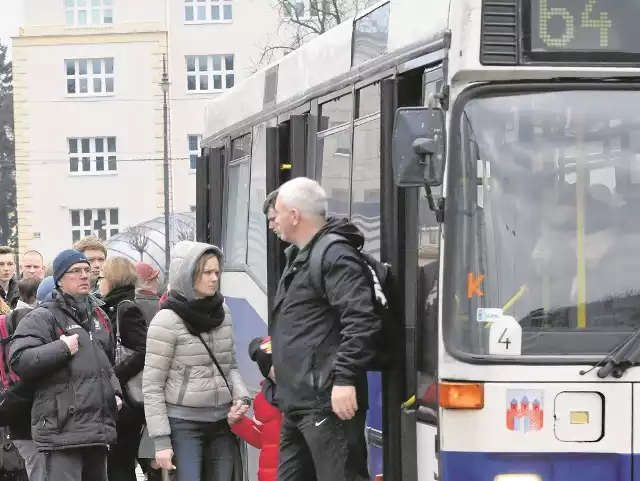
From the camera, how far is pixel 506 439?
5531mm

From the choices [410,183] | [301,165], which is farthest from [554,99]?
[301,165]

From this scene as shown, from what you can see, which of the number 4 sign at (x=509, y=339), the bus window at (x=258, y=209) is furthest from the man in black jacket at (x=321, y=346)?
the bus window at (x=258, y=209)

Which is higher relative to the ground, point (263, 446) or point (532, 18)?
point (532, 18)

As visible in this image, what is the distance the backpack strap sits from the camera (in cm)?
614

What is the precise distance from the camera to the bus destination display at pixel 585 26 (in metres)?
5.61

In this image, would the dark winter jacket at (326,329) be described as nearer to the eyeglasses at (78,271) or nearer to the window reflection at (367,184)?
the window reflection at (367,184)

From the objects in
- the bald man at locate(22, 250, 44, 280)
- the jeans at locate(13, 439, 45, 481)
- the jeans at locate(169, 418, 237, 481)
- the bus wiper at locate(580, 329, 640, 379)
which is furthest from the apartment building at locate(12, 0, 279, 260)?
the bus wiper at locate(580, 329, 640, 379)

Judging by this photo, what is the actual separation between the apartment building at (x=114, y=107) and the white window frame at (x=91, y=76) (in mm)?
41

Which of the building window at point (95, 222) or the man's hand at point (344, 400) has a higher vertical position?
the man's hand at point (344, 400)

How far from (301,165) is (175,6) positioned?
5102 centimetres

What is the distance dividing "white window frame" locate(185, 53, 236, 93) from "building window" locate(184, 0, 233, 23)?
5.10ft

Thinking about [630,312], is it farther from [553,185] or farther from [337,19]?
[337,19]

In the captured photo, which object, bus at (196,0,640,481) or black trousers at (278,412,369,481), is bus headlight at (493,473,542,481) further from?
black trousers at (278,412,369,481)

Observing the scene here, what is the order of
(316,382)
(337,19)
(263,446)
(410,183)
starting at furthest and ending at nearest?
(337,19) → (263,446) → (316,382) → (410,183)
